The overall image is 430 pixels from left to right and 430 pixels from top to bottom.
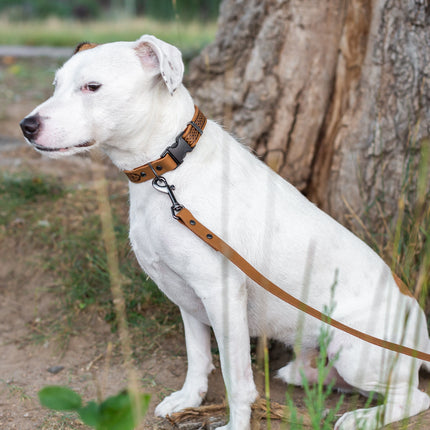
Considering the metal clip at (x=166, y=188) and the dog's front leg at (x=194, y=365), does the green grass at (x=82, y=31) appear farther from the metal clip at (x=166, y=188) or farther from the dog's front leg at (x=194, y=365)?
the metal clip at (x=166, y=188)

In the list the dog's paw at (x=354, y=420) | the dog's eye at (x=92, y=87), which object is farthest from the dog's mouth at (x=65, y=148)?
the dog's paw at (x=354, y=420)

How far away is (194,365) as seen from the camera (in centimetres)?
293

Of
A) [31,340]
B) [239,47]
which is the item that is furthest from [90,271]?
[239,47]

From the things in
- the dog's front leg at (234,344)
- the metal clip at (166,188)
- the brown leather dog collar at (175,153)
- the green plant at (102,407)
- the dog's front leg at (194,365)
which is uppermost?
the brown leather dog collar at (175,153)

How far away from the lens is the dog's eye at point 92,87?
2.32m

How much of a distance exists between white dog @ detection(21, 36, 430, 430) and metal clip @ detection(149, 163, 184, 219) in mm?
35

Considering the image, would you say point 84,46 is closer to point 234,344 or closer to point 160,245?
point 160,245

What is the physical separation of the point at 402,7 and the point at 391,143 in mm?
819

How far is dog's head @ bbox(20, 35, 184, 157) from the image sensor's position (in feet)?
7.43

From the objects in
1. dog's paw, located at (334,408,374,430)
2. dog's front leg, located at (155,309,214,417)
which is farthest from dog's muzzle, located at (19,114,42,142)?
dog's paw, located at (334,408,374,430)

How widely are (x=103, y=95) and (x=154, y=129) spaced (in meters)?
0.26

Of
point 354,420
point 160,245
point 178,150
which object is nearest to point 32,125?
point 178,150

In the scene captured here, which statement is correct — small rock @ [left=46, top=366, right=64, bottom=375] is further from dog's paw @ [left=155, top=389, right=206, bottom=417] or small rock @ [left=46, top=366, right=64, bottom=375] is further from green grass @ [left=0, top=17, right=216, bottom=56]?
green grass @ [left=0, top=17, right=216, bottom=56]

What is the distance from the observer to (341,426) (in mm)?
2523
